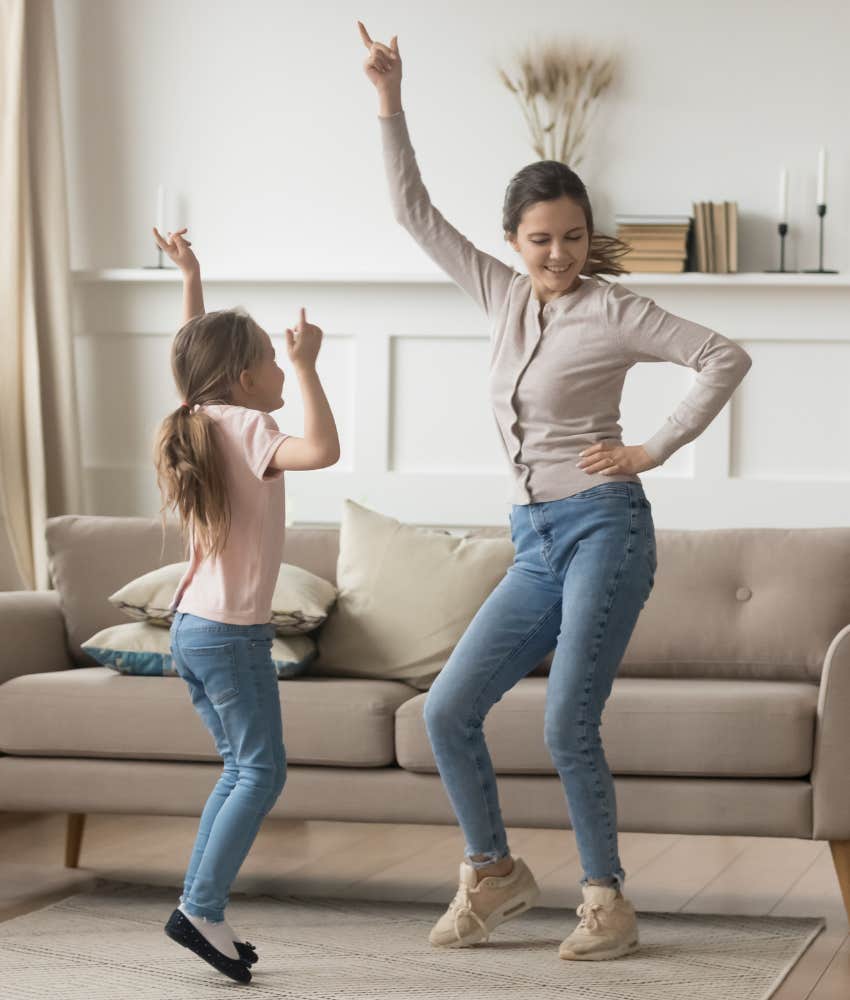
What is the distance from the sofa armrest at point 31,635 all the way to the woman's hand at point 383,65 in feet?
4.77

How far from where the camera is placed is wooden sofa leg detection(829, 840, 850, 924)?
8.64 ft

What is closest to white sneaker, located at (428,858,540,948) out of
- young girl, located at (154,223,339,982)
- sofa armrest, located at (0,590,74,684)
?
young girl, located at (154,223,339,982)

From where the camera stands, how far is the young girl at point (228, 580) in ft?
7.32

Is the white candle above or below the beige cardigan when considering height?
above

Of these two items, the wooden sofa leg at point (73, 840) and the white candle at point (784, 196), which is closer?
the wooden sofa leg at point (73, 840)

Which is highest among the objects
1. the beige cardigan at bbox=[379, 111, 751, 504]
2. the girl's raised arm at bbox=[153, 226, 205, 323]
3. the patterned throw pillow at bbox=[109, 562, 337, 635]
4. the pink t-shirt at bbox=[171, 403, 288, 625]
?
the girl's raised arm at bbox=[153, 226, 205, 323]

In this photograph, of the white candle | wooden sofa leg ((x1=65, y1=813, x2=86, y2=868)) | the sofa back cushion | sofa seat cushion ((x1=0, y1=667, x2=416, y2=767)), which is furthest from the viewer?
the white candle

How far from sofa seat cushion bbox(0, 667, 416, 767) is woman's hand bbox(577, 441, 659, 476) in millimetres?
751

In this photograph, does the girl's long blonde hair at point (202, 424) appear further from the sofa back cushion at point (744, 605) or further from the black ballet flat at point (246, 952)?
the sofa back cushion at point (744, 605)

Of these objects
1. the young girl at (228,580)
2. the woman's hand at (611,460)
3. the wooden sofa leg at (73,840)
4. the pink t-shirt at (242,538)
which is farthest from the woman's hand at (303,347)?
the wooden sofa leg at (73,840)

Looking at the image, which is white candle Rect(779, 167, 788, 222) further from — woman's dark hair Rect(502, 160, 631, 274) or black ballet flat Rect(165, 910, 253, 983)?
black ballet flat Rect(165, 910, 253, 983)

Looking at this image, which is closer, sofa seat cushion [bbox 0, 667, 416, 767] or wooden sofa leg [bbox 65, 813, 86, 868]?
sofa seat cushion [bbox 0, 667, 416, 767]

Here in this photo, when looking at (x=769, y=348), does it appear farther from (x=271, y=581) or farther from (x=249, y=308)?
(x=271, y=581)

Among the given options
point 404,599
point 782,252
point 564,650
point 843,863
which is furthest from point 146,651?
point 782,252
